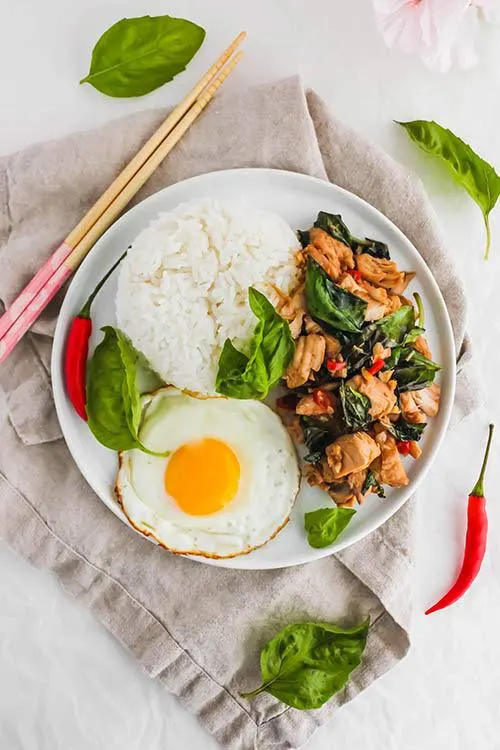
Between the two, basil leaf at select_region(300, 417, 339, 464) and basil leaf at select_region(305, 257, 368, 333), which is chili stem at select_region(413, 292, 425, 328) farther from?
basil leaf at select_region(300, 417, 339, 464)

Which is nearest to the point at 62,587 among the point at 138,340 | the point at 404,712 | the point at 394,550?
the point at 138,340

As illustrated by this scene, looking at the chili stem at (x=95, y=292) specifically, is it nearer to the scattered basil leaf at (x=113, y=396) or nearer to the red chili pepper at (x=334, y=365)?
the scattered basil leaf at (x=113, y=396)

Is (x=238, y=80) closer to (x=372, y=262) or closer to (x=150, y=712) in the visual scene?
(x=372, y=262)

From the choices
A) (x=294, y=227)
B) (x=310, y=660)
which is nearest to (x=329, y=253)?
(x=294, y=227)

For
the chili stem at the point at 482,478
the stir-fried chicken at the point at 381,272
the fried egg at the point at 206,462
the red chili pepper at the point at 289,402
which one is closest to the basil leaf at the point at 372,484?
the fried egg at the point at 206,462

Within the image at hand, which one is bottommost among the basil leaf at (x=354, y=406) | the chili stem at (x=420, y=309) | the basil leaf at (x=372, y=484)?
the basil leaf at (x=372, y=484)

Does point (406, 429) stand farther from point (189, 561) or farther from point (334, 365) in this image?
point (189, 561)
